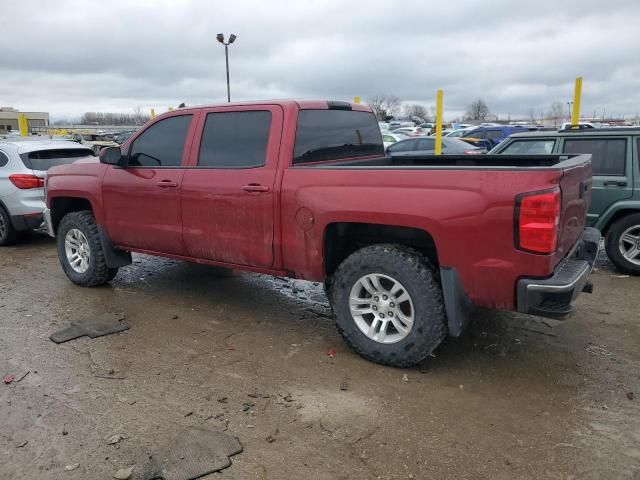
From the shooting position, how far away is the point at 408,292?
3695mm

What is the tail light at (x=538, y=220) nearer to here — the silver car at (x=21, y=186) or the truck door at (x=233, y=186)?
the truck door at (x=233, y=186)

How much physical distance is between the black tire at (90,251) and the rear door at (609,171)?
5619mm

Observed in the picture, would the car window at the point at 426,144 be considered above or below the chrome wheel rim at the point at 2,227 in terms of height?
above

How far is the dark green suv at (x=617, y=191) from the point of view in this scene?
6.15m

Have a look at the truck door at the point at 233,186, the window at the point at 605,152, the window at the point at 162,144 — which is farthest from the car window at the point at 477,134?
the truck door at the point at 233,186

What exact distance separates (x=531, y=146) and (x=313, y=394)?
493cm

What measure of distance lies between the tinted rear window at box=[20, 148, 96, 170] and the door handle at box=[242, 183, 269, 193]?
5.25 metres

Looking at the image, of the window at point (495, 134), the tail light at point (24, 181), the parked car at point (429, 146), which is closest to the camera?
the tail light at point (24, 181)

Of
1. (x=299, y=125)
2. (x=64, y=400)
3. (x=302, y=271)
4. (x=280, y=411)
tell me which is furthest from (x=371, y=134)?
(x=64, y=400)

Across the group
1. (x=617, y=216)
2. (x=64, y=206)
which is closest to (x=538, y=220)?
(x=617, y=216)

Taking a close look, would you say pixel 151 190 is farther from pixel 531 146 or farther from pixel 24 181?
pixel 531 146

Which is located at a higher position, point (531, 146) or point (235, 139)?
point (235, 139)

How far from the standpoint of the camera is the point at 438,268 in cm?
385

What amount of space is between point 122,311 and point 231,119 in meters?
2.17
